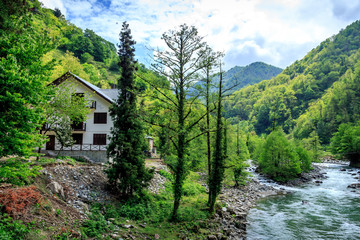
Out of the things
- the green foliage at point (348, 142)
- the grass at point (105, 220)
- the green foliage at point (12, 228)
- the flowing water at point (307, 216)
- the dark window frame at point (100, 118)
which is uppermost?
the dark window frame at point (100, 118)

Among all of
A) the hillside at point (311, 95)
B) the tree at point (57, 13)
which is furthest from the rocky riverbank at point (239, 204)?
the tree at point (57, 13)

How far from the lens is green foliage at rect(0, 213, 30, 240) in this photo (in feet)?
23.1

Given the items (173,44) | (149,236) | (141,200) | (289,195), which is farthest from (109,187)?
(289,195)

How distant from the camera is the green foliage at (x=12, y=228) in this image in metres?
7.03

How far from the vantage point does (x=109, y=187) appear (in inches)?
605

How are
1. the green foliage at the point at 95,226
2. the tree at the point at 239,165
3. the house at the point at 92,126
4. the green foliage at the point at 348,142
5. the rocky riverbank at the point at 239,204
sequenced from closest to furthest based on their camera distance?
the green foliage at the point at 95,226 < the rocky riverbank at the point at 239,204 < the tree at the point at 239,165 < the house at the point at 92,126 < the green foliage at the point at 348,142

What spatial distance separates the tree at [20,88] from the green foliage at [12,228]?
235 centimetres

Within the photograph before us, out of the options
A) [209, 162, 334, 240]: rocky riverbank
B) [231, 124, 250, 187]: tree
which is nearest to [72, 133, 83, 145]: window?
[209, 162, 334, 240]: rocky riverbank

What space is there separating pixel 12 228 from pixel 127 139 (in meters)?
8.40

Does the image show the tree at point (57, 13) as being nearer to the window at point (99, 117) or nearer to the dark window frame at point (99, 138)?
the window at point (99, 117)

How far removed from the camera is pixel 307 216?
19.5 m

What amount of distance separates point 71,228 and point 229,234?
9.96 metres

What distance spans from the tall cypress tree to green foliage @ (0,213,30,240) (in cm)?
716

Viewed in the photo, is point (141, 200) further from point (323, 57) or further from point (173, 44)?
point (323, 57)
